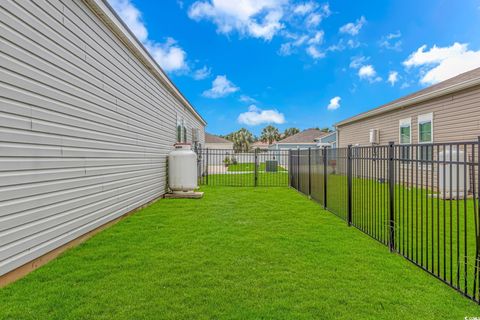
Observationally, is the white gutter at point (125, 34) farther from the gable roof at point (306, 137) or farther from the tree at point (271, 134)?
the tree at point (271, 134)

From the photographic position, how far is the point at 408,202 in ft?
13.6

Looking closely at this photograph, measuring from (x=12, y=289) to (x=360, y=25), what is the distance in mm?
18484

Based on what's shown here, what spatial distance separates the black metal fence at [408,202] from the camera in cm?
251

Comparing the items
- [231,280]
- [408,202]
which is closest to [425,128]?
[408,202]

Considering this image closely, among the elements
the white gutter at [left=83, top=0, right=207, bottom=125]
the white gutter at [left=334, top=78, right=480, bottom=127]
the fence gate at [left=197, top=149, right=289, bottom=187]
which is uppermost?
the white gutter at [left=83, top=0, right=207, bottom=125]

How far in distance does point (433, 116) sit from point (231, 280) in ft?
30.7

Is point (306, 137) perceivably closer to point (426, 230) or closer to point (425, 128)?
point (425, 128)

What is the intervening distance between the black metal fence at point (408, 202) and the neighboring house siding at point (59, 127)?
3.99 meters

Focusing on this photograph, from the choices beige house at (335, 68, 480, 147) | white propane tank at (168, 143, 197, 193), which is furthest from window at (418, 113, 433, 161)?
white propane tank at (168, 143, 197, 193)

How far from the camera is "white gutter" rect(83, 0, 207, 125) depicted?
→ 4.13 metres

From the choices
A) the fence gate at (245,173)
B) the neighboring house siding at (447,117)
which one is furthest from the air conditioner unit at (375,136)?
the fence gate at (245,173)

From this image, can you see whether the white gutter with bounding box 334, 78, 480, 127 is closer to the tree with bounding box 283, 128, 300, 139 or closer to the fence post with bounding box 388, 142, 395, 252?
the fence post with bounding box 388, 142, 395, 252

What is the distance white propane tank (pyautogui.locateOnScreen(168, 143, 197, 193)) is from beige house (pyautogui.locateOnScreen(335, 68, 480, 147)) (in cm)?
782

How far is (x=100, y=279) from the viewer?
2.71 m
